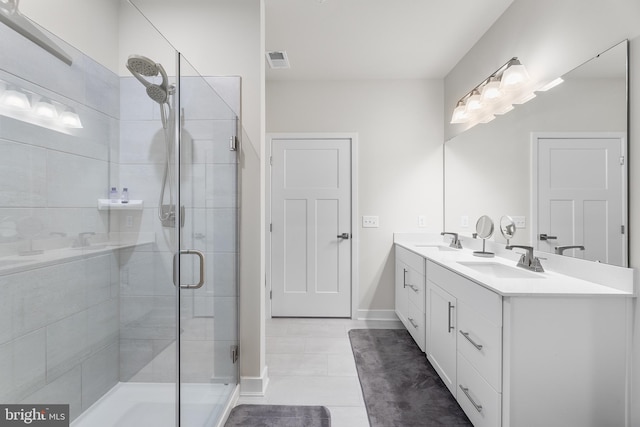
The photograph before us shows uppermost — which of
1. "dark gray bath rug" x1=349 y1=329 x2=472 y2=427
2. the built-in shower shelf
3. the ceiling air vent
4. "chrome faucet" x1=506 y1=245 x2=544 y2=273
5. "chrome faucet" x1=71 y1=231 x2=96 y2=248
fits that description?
the ceiling air vent

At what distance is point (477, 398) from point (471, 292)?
0.53 meters

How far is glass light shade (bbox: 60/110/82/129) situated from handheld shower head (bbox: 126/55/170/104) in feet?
1.02

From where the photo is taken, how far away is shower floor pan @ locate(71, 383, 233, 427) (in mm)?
952

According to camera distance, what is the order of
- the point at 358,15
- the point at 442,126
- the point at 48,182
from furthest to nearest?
the point at 442,126 < the point at 358,15 < the point at 48,182

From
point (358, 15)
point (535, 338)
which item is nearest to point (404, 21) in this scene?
point (358, 15)

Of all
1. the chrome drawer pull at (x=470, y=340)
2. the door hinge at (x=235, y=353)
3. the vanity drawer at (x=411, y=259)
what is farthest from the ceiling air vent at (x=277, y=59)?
the chrome drawer pull at (x=470, y=340)

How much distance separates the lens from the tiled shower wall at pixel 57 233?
0.71 meters

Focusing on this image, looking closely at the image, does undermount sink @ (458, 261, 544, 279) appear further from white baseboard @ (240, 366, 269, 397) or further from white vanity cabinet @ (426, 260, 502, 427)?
white baseboard @ (240, 366, 269, 397)

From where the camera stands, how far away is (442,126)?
3.24 m

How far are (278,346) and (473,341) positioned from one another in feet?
5.49

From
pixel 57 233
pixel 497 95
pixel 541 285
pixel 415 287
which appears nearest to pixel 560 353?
pixel 541 285

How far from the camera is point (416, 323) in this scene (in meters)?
2.53

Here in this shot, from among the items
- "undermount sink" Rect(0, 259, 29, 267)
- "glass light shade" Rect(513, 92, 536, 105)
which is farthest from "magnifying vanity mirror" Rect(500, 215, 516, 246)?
"undermount sink" Rect(0, 259, 29, 267)

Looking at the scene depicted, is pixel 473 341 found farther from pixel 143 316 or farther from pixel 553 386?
pixel 143 316
